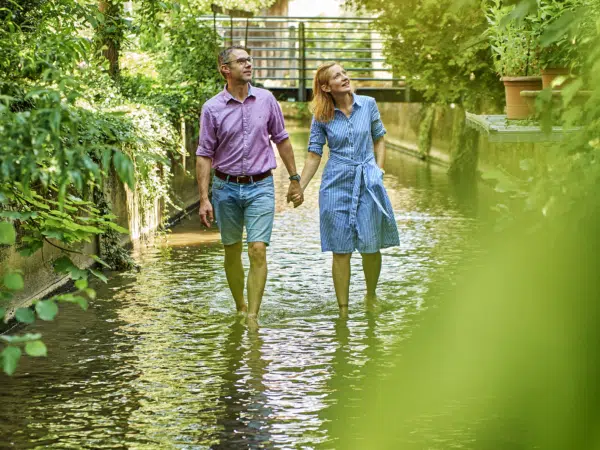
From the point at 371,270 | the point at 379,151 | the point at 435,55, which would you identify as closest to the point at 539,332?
the point at 379,151

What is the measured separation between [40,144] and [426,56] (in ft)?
59.0

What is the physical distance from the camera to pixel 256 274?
26.1 ft

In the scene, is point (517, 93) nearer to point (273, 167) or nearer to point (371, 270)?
point (371, 270)

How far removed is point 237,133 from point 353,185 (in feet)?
3.01

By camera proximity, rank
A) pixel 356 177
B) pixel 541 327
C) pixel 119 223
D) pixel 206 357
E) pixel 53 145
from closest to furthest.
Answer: pixel 541 327
pixel 53 145
pixel 206 357
pixel 356 177
pixel 119 223

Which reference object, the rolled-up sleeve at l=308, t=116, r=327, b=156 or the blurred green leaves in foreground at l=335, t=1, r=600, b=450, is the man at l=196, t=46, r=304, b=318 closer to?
the rolled-up sleeve at l=308, t=116, r=327, b=156

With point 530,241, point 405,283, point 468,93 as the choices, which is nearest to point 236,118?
point 405,283

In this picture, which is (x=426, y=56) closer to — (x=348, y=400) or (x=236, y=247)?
(x=236, y=247)

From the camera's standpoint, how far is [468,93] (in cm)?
2058

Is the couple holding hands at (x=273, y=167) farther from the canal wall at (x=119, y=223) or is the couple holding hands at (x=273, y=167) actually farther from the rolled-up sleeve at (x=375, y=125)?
the canal wall at (x=119, y=223)

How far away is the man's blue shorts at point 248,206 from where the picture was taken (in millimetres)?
7875

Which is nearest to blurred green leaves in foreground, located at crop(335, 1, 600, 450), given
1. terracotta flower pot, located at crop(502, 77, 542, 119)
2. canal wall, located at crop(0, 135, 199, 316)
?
canal wall, located at crop(0, 135, 199, 316)

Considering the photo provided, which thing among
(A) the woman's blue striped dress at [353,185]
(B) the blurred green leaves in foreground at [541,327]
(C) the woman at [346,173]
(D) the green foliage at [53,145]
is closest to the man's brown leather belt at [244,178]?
(C) the woman at [346,173]

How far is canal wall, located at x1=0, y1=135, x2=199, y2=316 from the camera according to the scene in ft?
27.5
